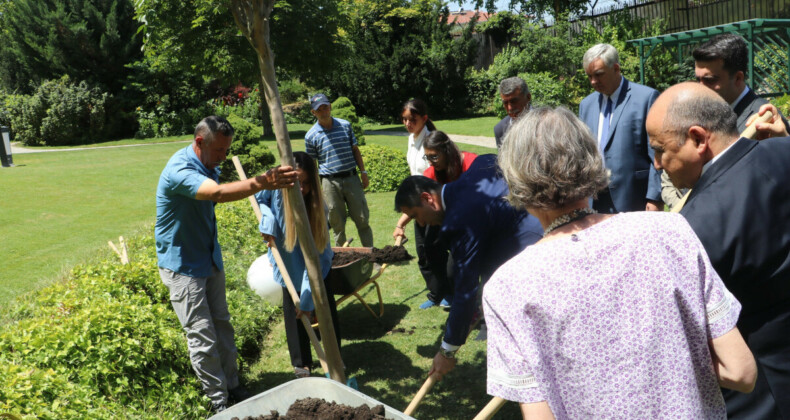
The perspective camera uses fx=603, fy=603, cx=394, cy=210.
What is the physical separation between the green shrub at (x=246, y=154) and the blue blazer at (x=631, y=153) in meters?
9.94

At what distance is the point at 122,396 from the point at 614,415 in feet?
10.8

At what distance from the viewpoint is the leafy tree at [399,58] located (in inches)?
1089

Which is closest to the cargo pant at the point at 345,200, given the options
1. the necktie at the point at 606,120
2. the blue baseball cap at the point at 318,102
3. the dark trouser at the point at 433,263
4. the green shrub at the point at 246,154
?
the blue baseball cap at the point at 318,102

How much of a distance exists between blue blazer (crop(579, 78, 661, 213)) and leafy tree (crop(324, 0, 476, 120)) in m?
23.7

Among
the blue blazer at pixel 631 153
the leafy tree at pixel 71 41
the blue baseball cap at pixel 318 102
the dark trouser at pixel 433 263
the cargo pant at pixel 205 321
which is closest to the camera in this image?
the cargo pant at pixel 205 321

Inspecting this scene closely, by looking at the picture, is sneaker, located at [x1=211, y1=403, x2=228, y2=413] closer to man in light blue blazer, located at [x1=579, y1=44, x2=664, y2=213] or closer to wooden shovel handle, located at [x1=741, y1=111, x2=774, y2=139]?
man in light blue blazer, located at [x1=579, y1=44, x2=664, y2=213]

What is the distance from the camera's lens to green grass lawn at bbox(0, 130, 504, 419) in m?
4.66

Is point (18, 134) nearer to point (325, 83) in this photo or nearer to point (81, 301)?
point (325, 83)

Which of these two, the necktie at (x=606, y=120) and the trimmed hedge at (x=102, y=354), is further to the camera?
the necktie at (x=606, y=120)

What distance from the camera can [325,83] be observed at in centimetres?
3009

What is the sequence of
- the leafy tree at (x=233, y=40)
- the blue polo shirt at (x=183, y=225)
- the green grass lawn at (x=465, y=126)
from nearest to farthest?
the blue polo shirt at (x=183, y=225), the green grass lawn at (x=465, y=126), the leafy tree at (x=233, y=40)

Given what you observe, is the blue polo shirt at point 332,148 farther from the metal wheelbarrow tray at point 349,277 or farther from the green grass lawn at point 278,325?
the metal wheelbarrow tray at point 349,277

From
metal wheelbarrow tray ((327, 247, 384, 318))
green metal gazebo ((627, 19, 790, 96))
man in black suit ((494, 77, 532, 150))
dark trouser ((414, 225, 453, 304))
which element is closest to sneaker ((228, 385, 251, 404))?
metal wheelbarrow tray ((327, 247, 384, 318))

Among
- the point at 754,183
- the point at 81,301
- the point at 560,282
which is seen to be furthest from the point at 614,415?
the point at 81,301
